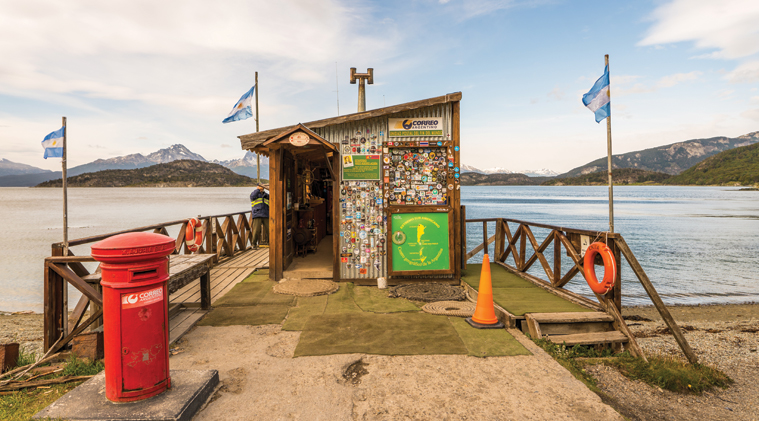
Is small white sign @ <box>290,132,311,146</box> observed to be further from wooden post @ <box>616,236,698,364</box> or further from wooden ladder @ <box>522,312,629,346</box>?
wooden post @ <box>616,236,698,364</box>

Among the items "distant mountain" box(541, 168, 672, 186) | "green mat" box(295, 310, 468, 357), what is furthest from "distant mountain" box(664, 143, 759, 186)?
"green mat" box(295, 310, 468, 357)

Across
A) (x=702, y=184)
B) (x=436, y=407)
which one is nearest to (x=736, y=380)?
(x=436, y=407)

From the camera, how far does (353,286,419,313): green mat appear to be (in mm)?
5445

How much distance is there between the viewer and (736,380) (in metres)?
4.46

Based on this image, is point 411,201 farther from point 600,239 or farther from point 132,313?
point 132,313

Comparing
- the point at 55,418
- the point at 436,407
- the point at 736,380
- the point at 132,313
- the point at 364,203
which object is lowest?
the point at 736,380

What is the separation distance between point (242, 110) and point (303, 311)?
8.90 meters

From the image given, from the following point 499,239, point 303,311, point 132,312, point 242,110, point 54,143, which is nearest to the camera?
point 132,312

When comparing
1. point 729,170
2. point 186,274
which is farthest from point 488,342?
point 729,170

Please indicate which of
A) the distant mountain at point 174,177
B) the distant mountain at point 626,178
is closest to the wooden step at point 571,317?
the distant mountain at point 174,177

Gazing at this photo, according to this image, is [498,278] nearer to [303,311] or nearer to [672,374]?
[672,374]

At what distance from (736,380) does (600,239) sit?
221 centimetres

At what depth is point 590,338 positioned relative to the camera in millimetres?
4508

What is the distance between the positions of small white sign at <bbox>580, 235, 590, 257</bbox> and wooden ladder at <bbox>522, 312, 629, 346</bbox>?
0.97 metres
